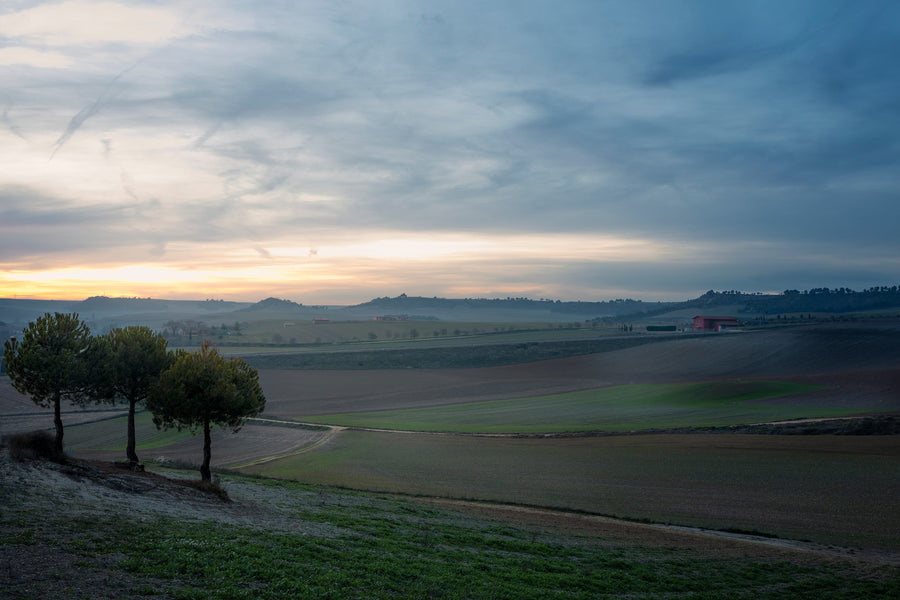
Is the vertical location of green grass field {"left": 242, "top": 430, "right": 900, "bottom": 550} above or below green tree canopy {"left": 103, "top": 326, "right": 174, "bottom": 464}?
below

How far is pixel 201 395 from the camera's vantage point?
27297 mm

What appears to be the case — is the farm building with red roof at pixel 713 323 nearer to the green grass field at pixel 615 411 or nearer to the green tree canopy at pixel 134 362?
the green grass field at pixel 615 411

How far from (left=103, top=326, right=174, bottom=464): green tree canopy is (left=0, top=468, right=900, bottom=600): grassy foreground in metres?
15.0

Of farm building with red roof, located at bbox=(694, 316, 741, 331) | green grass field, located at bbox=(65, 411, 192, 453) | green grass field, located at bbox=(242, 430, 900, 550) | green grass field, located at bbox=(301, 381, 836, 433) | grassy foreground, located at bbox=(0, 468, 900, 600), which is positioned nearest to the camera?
grassy foreground, located at bbox=(0, 468, 900, 600)

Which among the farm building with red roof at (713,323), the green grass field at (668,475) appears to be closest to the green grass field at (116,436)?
the green grass field at (668,475)

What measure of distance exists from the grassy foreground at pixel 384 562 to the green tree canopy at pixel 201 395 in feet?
27.3

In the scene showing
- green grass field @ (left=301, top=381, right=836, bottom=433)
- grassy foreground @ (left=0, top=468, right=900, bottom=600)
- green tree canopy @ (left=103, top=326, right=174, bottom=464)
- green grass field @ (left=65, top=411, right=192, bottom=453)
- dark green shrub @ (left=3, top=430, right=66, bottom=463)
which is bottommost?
green grass field @ (left=65, top=411, right=192, bottom=453)

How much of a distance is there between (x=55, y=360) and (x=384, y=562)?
76.4 ft

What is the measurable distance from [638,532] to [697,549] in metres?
2.61

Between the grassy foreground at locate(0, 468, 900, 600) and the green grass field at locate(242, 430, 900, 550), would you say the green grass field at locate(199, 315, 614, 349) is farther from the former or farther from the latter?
the grassy foreground at locate(0, 468, 900, 600)

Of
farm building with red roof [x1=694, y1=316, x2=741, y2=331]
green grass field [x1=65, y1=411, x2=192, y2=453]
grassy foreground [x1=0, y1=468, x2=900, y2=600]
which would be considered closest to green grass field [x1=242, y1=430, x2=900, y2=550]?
grassy foreground [x1=0, y1=468, x2=900, y2=600]

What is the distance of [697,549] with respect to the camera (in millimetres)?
19797

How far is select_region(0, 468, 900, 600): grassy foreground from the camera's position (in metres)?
11.8

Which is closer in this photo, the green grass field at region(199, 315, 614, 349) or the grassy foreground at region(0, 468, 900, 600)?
the grassy foreground at region(0, 468, 900, 600)
